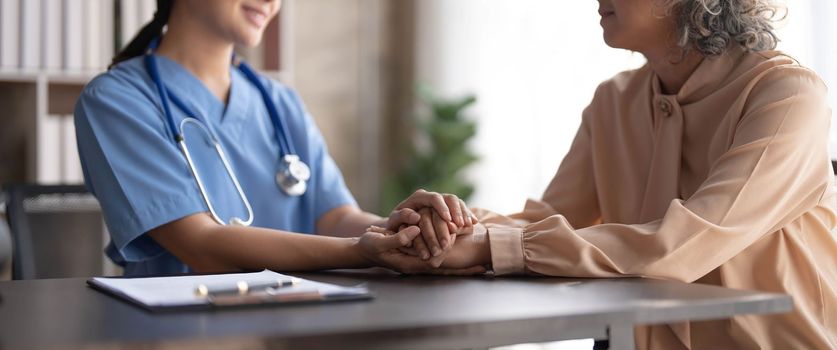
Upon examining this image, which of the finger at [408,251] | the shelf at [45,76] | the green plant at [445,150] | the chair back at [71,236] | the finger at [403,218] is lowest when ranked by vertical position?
the chair back at [71,236]

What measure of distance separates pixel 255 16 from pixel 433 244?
0.82m

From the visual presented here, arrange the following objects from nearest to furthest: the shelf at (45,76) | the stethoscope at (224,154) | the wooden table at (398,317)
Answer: the wooden table at (398,317), the stethoscope at (224,154), the shelf at (45,76)

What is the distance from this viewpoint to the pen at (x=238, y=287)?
3.26 feet

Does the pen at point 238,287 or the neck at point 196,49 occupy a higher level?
the neck at point 196,49

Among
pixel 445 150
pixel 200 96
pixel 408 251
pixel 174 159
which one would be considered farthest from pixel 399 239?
pixel 445 150

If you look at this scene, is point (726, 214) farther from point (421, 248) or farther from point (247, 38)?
point (247, 38)

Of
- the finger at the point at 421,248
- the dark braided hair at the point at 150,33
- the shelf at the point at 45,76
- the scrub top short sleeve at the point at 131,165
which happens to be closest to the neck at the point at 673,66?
the finger at the point at 421,248

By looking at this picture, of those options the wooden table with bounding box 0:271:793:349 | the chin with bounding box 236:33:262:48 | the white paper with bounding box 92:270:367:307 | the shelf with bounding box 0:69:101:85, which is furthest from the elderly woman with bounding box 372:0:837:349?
the shelf with bounding box 0:69:101:85

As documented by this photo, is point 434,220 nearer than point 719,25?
Yes

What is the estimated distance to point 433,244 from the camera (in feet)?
4.34

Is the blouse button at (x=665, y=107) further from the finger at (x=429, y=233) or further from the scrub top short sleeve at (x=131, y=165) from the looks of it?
the scrub top short sleeve at (x=131, y=165)

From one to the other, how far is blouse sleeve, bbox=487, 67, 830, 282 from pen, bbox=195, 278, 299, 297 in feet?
1.08

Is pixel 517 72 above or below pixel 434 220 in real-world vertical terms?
above

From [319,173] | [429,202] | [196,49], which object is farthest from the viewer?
[319,173]
